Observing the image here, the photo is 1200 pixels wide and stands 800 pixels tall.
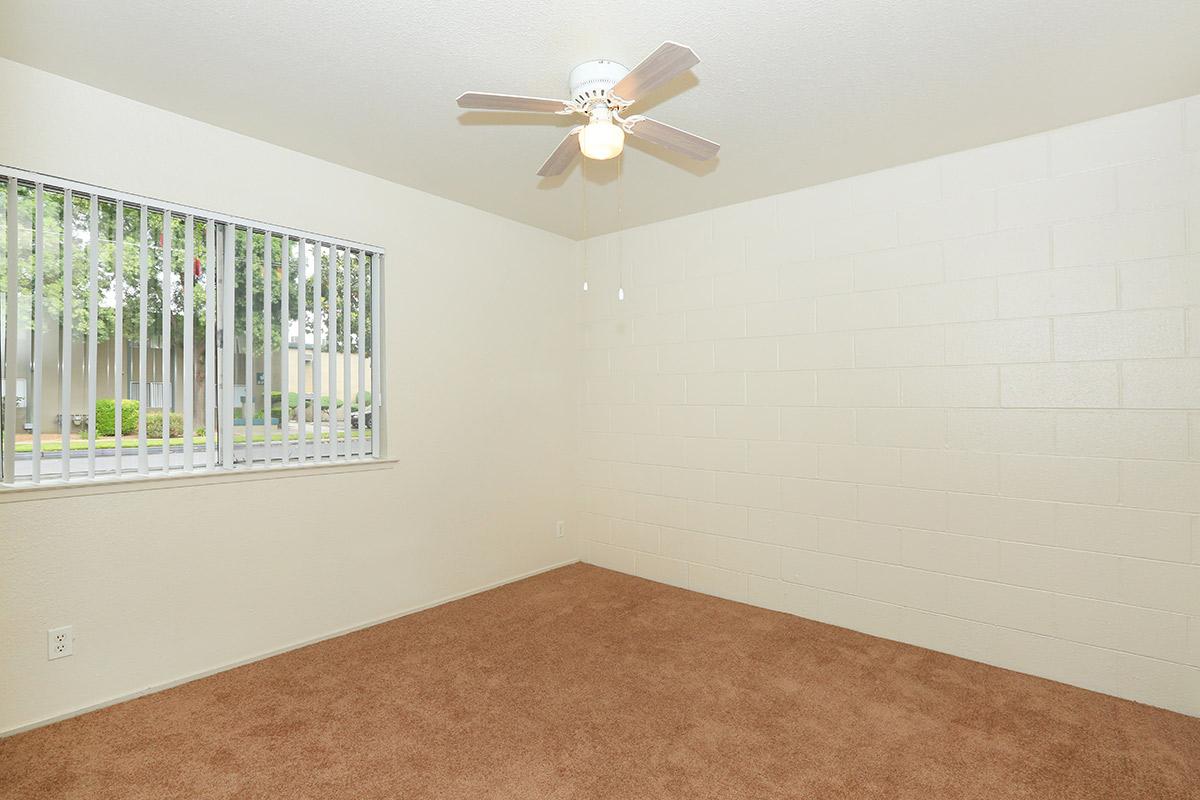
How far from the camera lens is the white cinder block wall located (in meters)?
2.51

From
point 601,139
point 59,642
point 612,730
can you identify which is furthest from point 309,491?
point 601,139

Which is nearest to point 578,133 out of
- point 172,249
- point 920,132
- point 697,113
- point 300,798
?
point 697,113

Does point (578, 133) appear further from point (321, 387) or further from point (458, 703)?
point (458, 703)

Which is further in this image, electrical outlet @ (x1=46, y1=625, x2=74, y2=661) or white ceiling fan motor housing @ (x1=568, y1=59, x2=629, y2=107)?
electrical outlet @ (x1=46, y1=625, x2=74, y2=661)

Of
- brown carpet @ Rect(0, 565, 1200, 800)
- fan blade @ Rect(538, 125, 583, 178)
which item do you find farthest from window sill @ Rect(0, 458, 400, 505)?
fan blade @ Rect(538, 125, 583, 178)

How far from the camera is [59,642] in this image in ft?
7.63

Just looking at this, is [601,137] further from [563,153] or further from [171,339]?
[171,339]

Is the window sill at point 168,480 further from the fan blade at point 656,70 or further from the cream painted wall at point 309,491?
the fan blade at point 656,70

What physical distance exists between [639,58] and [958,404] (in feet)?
7.56

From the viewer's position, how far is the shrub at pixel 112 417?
2.47m

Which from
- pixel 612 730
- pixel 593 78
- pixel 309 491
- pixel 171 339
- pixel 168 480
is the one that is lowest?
pixel 612 730

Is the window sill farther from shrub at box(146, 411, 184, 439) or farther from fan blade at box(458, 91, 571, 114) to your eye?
fan blade at box(458, 91, 571, 114)

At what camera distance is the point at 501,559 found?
4.08m

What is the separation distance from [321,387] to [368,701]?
1638mm
